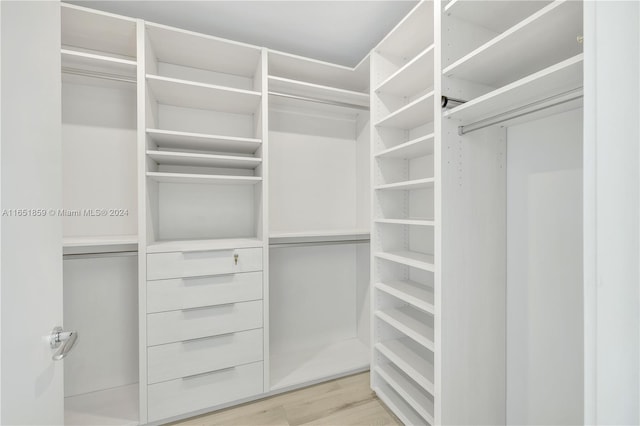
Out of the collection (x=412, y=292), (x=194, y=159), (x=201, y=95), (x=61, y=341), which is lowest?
(x=412, y=292)

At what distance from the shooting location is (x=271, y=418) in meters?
1.60

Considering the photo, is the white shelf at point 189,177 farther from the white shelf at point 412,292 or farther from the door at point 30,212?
the white shelf at point 412,292

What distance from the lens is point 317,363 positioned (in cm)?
207

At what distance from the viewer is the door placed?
55 cm

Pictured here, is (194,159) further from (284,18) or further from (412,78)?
(412,78)

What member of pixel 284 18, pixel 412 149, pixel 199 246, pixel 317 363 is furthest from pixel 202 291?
pixel 284 18

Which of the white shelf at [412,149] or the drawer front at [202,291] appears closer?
the white shelf at [412,149]

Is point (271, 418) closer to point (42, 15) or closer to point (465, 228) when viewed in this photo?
point (465, 228)

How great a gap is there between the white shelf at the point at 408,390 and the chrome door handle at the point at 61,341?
5.06 ft

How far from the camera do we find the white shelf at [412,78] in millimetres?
1394

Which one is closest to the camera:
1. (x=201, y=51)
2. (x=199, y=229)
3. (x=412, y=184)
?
(x=412, y=184)

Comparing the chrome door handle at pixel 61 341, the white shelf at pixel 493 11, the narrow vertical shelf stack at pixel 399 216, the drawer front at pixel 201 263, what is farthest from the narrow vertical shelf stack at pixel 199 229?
the white shelf at pixel 493 11

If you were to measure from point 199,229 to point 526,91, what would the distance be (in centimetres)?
202

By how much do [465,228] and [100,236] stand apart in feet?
7.25
